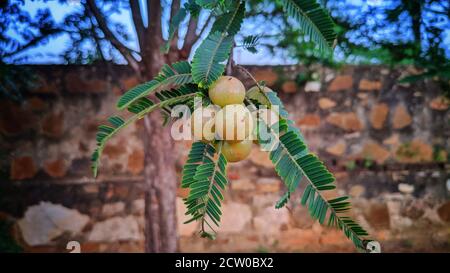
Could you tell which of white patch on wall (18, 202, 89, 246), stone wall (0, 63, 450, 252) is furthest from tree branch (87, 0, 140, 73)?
white patch on wall (18, 202, 89, 246)

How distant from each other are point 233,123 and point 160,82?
0.56ft

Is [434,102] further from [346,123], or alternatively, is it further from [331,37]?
[331,37]

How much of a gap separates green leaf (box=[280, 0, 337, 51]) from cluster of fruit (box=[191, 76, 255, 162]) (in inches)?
6.4

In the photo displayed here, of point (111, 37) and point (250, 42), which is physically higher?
point (111, 37)

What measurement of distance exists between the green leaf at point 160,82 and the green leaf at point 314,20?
217 millimetres

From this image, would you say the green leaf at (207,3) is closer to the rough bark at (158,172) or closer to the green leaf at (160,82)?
the green leaf at (160,82)

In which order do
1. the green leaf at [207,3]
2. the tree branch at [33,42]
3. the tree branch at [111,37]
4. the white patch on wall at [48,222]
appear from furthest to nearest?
1. the white patch on wall at [48,222]
2. the tree branch at [33,42]
3. the tree branch at [111,37]
4. the green leaf at [207,3]

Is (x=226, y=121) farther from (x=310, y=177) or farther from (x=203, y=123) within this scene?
(x=310, y=177)

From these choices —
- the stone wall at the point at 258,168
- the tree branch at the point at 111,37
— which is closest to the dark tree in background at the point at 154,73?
the tree branch at the point at 111,37

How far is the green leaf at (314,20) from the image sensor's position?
0.68 m

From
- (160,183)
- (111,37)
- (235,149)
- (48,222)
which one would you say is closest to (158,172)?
(160,183)

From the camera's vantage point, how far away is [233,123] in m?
0.61

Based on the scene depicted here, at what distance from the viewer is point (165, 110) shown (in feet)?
2.77

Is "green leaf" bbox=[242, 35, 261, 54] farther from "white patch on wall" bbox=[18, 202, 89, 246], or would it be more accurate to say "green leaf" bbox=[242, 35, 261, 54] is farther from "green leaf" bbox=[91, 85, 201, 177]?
"white patch on wall" bbox=[18, 202, 89, 246]
